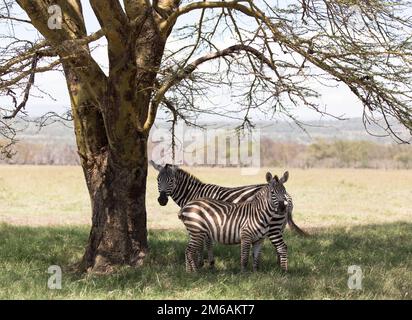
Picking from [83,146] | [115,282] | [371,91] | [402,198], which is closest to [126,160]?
[83,146]

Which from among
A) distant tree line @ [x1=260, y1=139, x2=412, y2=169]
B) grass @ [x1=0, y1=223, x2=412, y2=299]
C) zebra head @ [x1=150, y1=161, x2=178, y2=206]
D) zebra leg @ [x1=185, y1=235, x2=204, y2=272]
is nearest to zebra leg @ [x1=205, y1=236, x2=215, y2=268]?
grass @ [x1=0, y1=223, x2=412, y2=299]

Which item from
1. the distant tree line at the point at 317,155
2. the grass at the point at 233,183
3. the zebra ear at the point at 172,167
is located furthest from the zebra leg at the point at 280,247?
the distant tree line at the point at 317,155

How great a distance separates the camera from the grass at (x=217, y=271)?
8.08m

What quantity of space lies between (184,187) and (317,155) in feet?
206

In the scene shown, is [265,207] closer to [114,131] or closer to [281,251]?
[281,251]

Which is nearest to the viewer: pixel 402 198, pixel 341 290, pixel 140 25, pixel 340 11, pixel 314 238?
pixel 341 290

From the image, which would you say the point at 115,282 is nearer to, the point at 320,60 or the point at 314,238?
the point at 320,60

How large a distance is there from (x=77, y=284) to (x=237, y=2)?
189 inches

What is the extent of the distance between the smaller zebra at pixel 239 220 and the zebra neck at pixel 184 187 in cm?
168

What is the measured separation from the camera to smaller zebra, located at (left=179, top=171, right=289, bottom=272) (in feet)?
31.0

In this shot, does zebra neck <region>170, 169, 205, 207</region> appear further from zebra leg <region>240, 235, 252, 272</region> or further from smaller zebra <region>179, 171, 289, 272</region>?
zebra leg <region>240, 235, 252, 272</region>

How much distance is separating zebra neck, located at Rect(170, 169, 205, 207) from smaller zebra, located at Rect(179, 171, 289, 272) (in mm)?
1678

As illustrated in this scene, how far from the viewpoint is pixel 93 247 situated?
10.7m

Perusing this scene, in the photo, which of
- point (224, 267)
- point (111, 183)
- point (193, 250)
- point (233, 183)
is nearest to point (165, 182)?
point (111, 183)
